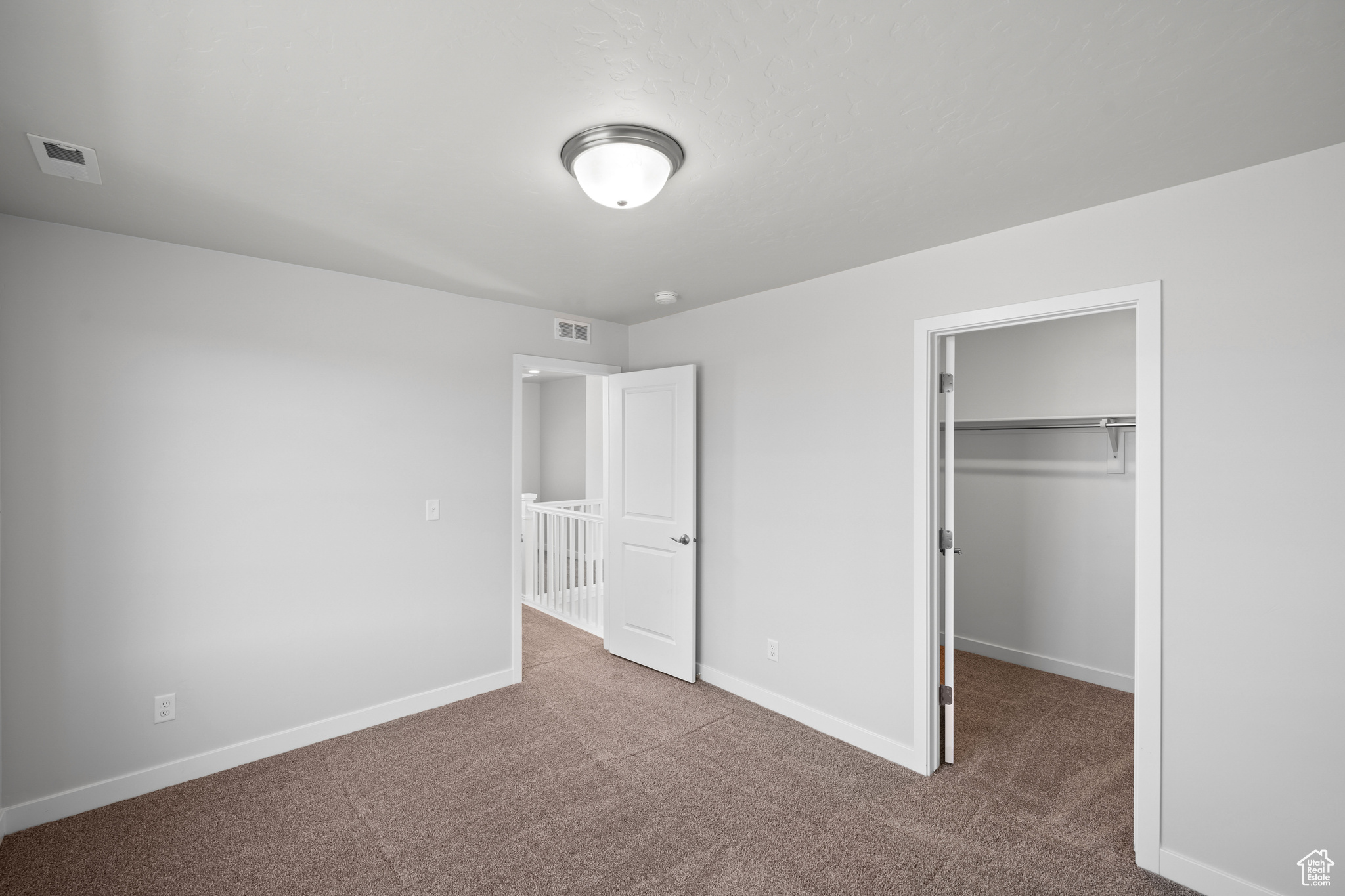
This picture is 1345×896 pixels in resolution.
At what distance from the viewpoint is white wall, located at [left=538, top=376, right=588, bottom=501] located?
744 centimetres

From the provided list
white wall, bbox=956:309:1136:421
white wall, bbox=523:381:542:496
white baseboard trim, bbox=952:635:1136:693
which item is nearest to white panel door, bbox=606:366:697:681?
white baseboard trim, bbox=952:635:1136:693

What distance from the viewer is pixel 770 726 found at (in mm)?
3180

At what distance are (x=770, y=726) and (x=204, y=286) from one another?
3411 millimetres

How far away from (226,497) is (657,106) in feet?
8.42

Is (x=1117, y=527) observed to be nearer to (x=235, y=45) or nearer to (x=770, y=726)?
(x=770, y=726)

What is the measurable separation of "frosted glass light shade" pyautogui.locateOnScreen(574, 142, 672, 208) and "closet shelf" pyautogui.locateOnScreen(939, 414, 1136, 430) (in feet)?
6.89

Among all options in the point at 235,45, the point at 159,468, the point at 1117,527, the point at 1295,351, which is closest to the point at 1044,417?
the point at 1117,527

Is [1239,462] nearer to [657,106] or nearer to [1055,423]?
[1055,423]

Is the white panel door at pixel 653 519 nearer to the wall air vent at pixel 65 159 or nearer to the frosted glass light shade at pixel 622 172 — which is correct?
the frosted glass light shade at pixel 622 172

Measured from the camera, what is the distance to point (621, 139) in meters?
1.69

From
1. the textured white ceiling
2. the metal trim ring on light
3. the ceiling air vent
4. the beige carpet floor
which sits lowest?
the beige carpet floor

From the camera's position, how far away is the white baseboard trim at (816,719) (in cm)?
282

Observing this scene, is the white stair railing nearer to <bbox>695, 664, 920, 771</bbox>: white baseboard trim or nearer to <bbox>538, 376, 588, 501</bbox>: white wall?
<bbox>695, 664, 920, 771</bbox>: white baseboard trim

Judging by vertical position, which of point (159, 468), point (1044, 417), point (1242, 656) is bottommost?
point (1242, 656)
